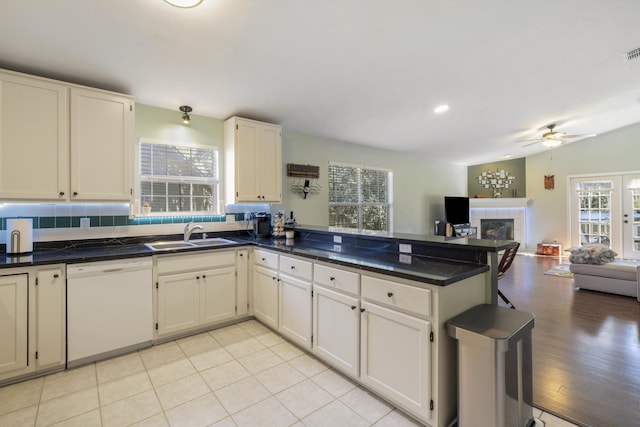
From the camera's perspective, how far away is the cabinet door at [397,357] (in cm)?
173

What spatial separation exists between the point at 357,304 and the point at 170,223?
2.50m

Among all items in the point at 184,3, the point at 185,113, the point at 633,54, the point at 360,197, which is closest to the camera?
the point at 184,3

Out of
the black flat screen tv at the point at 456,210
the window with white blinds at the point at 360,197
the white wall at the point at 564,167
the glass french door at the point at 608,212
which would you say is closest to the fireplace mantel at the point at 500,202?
the white wall at the point at 564,167

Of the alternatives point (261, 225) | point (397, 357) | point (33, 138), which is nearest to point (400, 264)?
point (397, 357)

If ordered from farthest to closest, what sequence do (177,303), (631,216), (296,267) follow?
1. (631,216)
2. (177,303)
3. (296,267)

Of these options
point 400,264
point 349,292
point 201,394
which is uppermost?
point 400,264

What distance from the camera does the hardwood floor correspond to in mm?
1949

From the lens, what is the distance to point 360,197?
5.74 m

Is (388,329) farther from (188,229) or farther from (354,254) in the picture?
(188,229)

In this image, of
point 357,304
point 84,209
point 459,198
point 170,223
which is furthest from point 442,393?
point 459,198

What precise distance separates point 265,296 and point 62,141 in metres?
2.29

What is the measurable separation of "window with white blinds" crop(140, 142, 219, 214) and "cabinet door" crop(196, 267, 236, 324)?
0.96 metres

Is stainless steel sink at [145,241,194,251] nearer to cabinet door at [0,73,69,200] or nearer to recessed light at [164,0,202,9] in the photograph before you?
cabinet door at [0,73,69,200]

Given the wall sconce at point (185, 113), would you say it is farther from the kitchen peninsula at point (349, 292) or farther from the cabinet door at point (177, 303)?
the cabinet door at point (177, 303)
